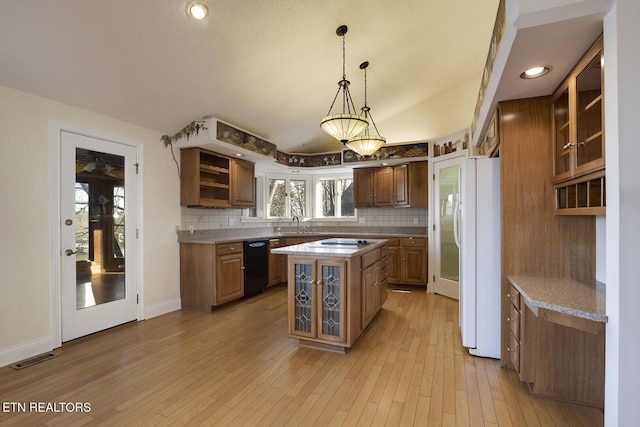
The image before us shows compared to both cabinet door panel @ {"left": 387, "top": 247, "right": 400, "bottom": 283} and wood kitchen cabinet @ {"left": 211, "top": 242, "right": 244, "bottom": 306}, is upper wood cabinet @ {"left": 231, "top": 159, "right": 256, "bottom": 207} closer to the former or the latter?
wood kitchen cabinet @ {"left": 211, "top": 242, "right": 244, "bottom": 306}

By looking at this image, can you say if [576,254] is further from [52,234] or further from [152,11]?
[52,234]

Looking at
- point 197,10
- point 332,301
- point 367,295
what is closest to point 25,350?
point 332,301

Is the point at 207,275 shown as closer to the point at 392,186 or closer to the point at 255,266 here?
the point at 255,266

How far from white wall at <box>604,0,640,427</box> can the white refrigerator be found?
52.0 inches

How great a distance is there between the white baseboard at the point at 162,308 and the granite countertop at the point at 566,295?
392cm

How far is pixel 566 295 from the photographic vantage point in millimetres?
1750

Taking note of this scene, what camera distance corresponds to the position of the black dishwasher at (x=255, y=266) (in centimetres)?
458

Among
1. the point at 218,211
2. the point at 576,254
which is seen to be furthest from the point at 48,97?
the point at 576,254

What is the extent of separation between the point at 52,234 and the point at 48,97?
127 centimetres

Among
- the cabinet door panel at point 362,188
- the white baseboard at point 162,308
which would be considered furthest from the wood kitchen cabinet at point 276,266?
the cabinet door panel at point 362,188

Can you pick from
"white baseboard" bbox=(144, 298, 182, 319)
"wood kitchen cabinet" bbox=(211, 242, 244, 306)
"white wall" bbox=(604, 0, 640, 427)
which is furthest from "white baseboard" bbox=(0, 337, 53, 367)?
"white wall" bbox=(604, 0, 640, 427)

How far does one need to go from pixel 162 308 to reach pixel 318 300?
236cm

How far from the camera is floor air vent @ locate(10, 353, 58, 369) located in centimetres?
250

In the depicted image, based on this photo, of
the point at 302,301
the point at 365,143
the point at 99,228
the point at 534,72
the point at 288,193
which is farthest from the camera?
the point at 288,193
